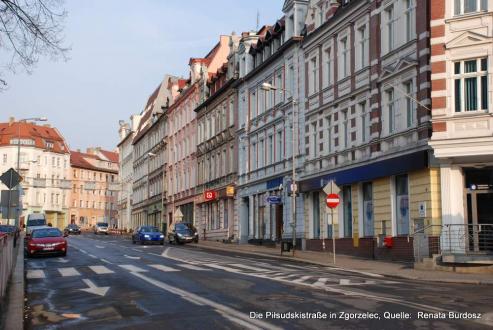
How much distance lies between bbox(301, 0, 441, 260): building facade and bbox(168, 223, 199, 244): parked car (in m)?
Result: 15.2

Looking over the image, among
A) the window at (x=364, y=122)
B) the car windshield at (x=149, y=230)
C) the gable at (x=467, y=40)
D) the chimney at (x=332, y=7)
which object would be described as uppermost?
the chimney at (x=332, y=7)

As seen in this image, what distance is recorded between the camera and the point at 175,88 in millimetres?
79188

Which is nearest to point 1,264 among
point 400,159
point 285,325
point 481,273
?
point 285,325

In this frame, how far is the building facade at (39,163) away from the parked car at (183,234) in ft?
225

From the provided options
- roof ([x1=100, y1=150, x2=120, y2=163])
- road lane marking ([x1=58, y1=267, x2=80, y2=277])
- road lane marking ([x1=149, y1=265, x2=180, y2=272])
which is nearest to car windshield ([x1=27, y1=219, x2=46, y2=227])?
road lane marking ([x1=58, y1=267, x2=80, y2=277])

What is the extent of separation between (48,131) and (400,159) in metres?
110

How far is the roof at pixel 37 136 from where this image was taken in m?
120

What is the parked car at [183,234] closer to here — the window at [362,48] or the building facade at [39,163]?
the window at [362,48]

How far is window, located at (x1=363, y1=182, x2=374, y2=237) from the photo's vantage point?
30781 millimetres

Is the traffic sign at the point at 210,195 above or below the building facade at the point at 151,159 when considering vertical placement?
below

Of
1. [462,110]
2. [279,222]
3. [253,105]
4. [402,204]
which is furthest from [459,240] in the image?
[253,105]

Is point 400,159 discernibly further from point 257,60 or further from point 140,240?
point 140,240

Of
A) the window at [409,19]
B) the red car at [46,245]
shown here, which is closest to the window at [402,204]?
the window at [409,19]

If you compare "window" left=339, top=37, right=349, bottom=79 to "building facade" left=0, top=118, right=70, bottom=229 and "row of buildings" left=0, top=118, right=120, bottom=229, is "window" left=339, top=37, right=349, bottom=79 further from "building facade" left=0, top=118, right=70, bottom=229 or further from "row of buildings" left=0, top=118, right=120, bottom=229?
"building facade" left=0, top=118, right=70, bottom=229
